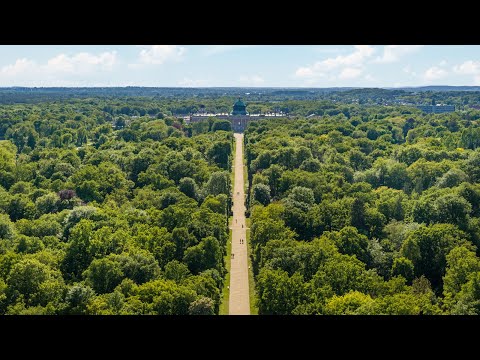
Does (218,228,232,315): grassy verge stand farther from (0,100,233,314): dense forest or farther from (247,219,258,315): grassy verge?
(247,219,258,315): grassy verge

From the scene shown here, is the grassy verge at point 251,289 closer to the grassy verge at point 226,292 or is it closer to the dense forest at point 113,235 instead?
A: the grassy verge at point 226,292

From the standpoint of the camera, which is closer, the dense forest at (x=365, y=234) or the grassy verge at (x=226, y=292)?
the dense forest at (x=365, y=234)

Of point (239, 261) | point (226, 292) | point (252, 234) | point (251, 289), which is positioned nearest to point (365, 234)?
point (252, 234)

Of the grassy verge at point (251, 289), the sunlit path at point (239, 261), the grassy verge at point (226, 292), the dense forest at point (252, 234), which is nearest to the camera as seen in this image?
the dense forest at point (252, 234)

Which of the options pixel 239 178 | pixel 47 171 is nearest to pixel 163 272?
pixel 47 171

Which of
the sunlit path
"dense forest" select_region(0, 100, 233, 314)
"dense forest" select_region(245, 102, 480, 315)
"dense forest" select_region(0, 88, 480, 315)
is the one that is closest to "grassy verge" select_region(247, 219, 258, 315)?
the sunlit path

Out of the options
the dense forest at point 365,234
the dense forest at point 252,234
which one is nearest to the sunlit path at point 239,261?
the dense forest at point 252,234

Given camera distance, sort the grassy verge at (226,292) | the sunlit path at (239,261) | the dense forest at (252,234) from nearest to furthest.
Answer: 1. the dense forest at (252,234)
2. the grassy verge at (226,292)
3. the sunlit path at (239,261)
